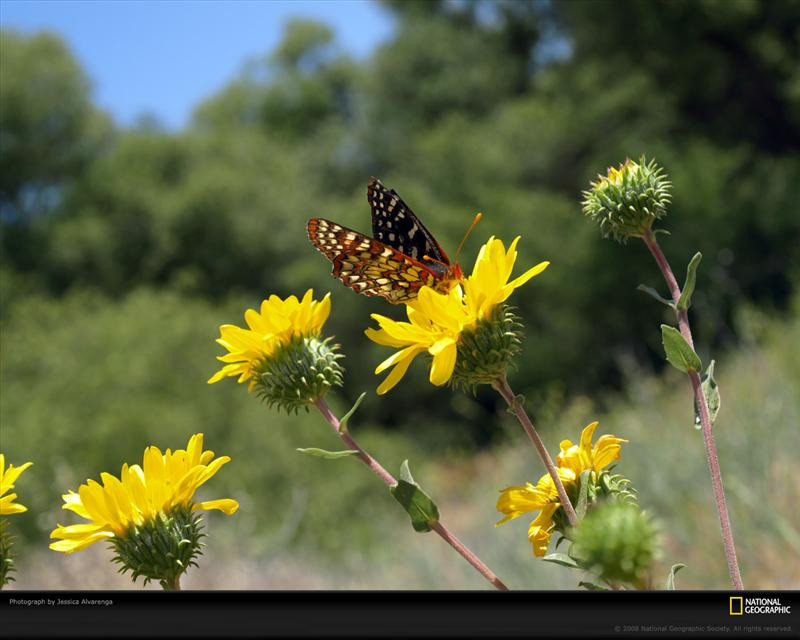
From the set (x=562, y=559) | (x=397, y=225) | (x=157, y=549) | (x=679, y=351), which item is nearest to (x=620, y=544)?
(x=562, y=559)

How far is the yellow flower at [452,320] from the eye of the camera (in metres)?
0.67

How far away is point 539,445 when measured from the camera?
62 cm

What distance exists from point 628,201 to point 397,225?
18.7 inches

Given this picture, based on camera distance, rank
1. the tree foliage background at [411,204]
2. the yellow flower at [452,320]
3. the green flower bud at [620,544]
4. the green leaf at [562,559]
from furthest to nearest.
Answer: the tree foliage background at [411,204] → the yellow flower at [452,320] → the green leaf at [562,559] → the green flower bud at [620,544]

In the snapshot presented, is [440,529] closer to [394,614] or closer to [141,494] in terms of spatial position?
[394,614]

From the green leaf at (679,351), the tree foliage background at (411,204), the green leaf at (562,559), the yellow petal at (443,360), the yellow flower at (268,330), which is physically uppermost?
the tree foliage background at (411,204)

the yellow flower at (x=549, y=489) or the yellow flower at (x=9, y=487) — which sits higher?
the yellow flower at (x=549, y=489)

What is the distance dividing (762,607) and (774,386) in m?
3.63

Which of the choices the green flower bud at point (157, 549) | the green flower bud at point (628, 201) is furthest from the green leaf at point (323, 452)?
the green flower bud at point (628, 201)

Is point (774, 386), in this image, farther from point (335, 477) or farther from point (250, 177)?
point (250, 177)

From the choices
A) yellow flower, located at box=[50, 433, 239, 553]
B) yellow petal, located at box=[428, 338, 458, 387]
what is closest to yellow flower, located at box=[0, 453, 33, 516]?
yellow flower, located at box=[50, 433, 239, 553]

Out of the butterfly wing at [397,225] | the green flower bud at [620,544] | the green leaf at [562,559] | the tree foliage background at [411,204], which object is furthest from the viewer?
the tree foliage background at [411,204]

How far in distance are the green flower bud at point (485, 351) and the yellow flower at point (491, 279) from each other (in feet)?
0.04

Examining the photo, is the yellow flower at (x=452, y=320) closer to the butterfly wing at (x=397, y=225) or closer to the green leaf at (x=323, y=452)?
the green leaf at (x=323, y=452)
